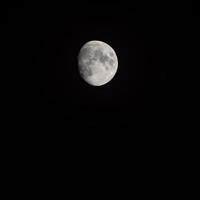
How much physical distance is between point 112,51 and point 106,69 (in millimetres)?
512

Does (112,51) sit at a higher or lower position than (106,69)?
higher

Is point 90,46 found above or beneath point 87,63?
above

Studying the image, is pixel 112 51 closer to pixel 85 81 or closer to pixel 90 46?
pixel 90 46

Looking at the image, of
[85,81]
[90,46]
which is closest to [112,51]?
[90,46]

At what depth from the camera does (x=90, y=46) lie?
4.70 metres

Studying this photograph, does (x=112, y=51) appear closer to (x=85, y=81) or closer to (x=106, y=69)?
(x=106, y=69)

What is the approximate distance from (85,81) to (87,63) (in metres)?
0.36

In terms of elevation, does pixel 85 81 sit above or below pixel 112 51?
below

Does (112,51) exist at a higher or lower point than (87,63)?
higher

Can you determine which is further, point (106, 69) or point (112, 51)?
point (112, 51)

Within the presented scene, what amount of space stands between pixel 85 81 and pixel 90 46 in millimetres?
686

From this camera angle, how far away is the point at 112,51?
15.7 ft

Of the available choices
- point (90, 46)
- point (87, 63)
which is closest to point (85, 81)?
point (87, 63)
